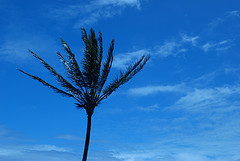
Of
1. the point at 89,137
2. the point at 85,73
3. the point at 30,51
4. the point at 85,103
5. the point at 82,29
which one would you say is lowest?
the point at 89,137

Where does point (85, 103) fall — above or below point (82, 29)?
below

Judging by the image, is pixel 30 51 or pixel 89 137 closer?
pixel 89 137

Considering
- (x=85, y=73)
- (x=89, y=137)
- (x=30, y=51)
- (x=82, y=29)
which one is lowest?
(x=89, y=137)

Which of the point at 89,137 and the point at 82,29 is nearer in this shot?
the point at 89,137

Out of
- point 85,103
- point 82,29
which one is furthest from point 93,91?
point 82,29

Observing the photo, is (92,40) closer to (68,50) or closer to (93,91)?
(68,50)

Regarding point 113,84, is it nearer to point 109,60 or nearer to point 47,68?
point 109,60

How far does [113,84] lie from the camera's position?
83.8 ft

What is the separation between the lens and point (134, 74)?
2625 centimetres

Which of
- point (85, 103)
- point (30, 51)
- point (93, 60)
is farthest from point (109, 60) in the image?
point (30, 51)

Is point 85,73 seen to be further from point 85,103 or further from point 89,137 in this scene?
point 89,137

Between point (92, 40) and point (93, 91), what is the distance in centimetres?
380

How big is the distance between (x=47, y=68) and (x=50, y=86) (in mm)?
1362

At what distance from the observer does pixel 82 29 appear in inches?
1029
